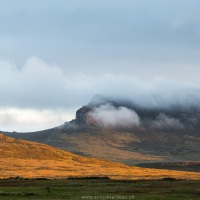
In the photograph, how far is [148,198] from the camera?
6106 centimetres

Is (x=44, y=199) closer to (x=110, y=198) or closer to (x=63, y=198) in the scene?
(x=63, y=198)

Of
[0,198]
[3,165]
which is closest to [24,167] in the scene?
[3,165]

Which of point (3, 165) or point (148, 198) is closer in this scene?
point (148, 198)

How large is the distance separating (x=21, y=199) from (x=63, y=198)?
538 cm

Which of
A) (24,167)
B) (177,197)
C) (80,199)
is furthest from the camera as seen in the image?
(24,167)

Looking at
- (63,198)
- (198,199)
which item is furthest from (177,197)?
(63,198)

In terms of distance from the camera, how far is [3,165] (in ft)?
642

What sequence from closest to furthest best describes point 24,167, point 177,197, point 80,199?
point 80,199 < point 177,197 < point 24,167

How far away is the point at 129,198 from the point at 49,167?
137844 mm

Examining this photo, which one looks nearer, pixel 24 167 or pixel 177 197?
pixel 177 197

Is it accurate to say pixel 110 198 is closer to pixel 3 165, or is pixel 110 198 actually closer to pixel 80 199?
pixel 80 199

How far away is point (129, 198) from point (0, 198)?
1580 cm

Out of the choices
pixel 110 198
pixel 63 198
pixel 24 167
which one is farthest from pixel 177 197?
pixel 24 167

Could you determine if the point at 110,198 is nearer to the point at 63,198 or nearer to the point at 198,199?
the point at 63,198
